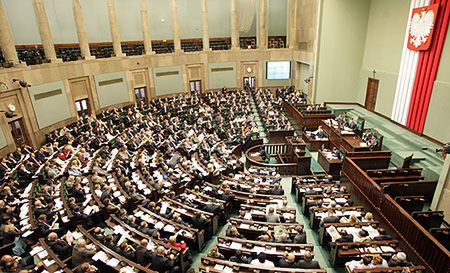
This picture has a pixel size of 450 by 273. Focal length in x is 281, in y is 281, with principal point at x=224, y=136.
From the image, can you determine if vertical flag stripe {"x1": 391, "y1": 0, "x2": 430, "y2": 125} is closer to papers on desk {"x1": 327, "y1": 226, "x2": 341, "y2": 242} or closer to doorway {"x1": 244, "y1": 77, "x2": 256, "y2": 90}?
papers on desk {"x1": 327, "y1": 226, "x2": 341, "y2": 242}

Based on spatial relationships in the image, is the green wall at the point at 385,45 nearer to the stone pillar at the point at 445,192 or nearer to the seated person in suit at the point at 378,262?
the stone pillar at the point at 445,192

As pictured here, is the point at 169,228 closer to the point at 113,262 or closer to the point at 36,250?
the point at 113,262

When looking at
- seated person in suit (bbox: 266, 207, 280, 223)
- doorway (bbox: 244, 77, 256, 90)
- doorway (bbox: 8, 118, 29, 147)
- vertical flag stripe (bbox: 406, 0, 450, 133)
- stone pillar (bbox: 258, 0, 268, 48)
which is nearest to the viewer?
seated person in suit (bbox: 266, 207, 280, 223)

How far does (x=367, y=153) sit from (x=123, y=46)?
66.4 ft

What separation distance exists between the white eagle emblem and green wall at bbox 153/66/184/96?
1572 centimetres

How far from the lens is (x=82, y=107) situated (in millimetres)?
18000

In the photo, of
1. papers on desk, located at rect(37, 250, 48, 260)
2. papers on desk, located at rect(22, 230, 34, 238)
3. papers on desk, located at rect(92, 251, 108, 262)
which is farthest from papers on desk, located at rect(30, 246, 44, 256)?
papers on desk, located at rect(92, 251, 108, 262)

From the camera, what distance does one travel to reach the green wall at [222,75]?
23.9 metres

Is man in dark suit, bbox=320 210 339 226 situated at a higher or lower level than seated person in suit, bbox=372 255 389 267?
lower

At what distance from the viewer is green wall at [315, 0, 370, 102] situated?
17.7 metres

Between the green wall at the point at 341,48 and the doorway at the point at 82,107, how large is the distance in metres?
15.4

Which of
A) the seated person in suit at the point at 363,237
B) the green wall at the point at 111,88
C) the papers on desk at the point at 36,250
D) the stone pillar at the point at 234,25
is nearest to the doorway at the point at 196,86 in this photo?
the stone pillar at the point at 234,25

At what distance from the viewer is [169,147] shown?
12.9 m

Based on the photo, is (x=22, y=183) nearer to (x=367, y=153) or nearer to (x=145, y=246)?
(x=145, y=246)
